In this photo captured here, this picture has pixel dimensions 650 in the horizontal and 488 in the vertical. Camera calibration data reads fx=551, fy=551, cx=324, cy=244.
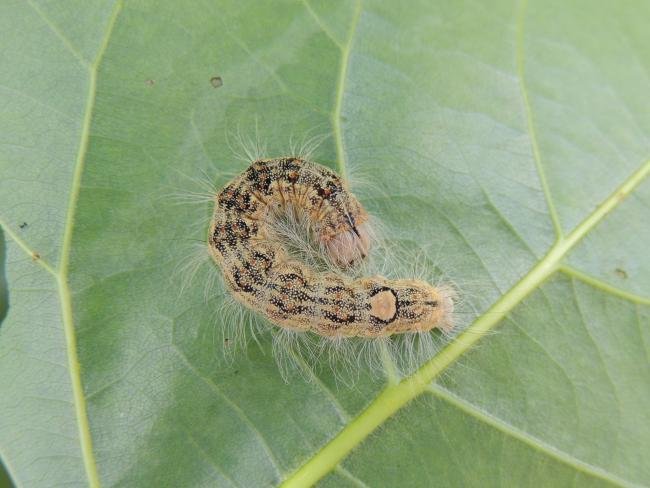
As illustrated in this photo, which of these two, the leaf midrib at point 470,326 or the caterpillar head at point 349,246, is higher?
the caterpillar head at point 349,246

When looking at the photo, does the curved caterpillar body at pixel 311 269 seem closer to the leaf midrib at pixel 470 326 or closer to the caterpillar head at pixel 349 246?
the caterpillar head at pixel 349 246

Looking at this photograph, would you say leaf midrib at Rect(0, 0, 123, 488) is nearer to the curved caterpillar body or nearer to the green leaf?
the green leaf

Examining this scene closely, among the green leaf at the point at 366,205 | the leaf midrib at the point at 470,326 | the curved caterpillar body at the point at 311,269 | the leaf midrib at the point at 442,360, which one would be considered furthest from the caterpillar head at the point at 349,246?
the leaf midrib at the point at 442,360

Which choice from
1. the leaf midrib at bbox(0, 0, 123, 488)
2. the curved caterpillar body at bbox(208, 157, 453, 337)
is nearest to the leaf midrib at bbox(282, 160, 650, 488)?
the curved caterpillar body at bbox(208, 157, 453, 337)

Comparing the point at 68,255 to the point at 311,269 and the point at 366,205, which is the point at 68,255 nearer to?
the point at 311,269

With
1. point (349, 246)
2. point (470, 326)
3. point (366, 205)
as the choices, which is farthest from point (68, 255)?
point (470, 326)

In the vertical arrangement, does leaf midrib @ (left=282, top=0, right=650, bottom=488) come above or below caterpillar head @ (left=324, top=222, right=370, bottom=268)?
below
